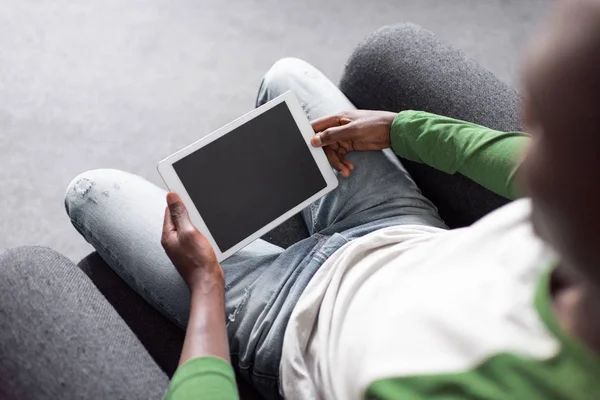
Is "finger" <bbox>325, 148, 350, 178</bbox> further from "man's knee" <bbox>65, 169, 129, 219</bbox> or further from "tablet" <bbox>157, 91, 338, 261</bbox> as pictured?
"man's knee" <bbox>65, 169, 129, 219</bbox>

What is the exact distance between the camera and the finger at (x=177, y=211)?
0.77m

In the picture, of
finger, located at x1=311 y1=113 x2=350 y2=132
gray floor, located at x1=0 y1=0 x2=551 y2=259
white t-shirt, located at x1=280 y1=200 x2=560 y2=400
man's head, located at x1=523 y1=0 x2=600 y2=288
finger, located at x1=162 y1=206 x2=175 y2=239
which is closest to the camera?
man's head, located at x1=523 y1=0 x2=600 y2=288

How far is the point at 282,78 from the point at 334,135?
15 cm

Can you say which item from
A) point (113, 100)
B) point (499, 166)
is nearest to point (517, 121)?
point (499, 166)

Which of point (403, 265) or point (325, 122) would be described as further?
point (325, 122)

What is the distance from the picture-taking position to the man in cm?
33

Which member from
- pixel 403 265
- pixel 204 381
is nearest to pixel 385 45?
pixel 403 265

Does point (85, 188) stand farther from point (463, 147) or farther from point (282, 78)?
point (463, 147)

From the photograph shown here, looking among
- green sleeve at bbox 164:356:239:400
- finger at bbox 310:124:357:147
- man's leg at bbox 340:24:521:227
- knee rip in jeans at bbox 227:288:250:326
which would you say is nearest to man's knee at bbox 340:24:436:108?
man's leg at bbox 340:24:521:227

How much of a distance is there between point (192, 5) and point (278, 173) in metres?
0.84

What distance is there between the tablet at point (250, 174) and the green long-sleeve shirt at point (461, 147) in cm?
12

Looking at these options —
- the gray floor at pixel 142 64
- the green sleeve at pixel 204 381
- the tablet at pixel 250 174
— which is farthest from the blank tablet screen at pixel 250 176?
the gray floor at pixel 142 64

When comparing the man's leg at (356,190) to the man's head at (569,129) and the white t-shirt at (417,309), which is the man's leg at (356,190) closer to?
the white t-shirt at (417,309)

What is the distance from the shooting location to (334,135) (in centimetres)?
83
